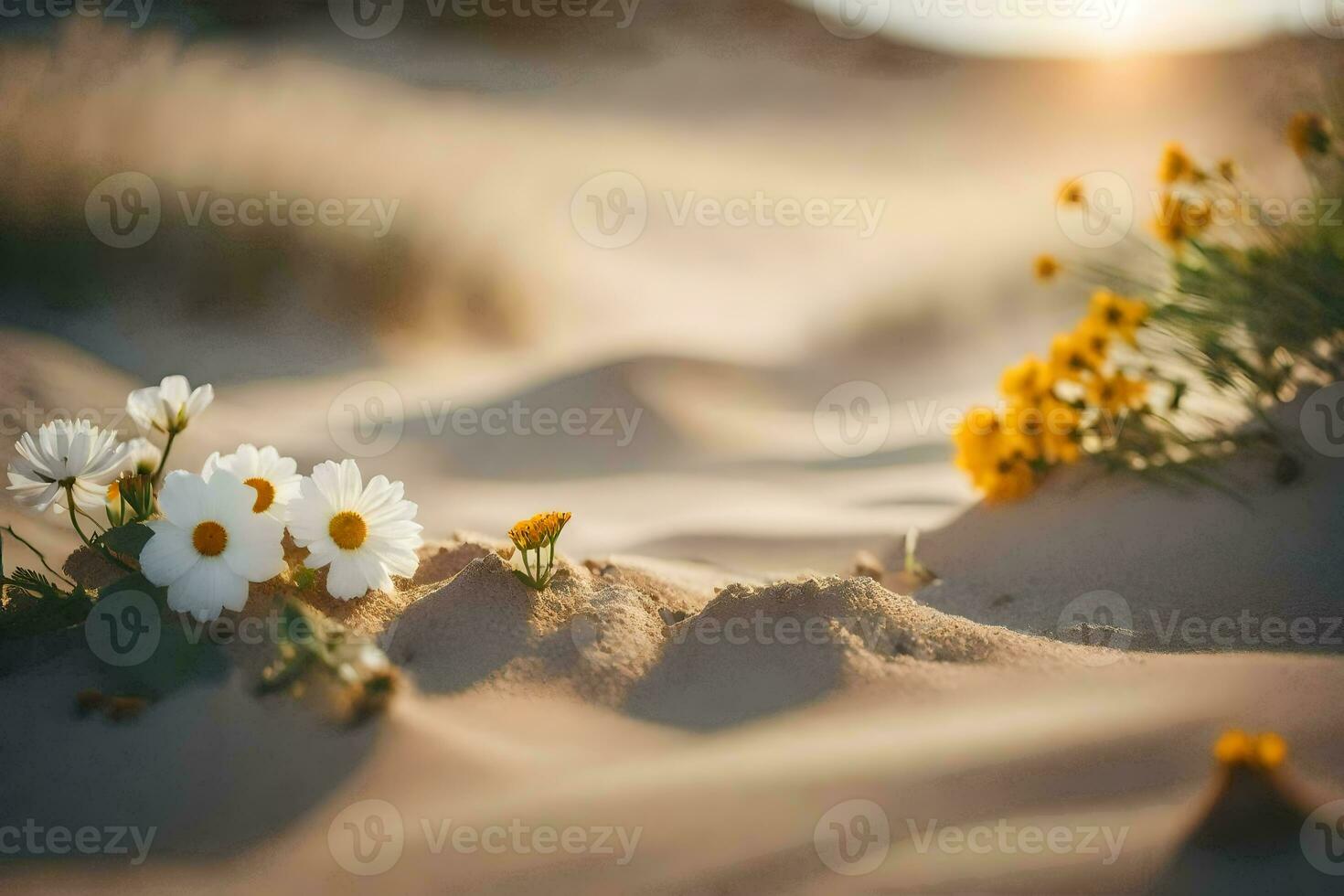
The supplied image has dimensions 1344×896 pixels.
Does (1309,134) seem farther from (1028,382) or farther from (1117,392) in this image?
(1028,382)

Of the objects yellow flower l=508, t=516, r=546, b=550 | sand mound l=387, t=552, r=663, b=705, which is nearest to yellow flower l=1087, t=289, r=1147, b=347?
sand mound l=387, t=552, r=663, b=705

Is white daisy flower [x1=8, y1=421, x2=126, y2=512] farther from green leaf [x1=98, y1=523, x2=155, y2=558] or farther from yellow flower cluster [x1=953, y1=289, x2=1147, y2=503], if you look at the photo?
yellow flower cluster [x1=953, y1=289, x2=1147, y2=503]

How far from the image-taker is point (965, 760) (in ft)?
3.73

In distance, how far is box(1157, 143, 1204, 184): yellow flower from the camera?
217cm

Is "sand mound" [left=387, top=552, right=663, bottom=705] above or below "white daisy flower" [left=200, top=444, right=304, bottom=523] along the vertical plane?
below

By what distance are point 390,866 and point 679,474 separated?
2349mm

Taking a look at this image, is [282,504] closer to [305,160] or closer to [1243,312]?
[1243,312]

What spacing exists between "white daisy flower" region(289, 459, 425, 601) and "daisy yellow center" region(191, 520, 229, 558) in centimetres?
10

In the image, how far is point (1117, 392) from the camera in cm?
216

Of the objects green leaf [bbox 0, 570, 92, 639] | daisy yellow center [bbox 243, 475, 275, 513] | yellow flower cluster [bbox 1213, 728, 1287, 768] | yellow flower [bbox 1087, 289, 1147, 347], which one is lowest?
yellow flower cluster [bbox 1213, 728, 1287, 768]

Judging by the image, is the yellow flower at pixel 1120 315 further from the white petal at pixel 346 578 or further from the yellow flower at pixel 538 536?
the white petal at pixel 346 578

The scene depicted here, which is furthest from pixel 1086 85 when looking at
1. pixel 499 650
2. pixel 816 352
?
pixel 499 650

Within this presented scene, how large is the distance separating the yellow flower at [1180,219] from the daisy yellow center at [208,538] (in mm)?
1943

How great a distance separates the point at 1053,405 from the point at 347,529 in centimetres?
155
